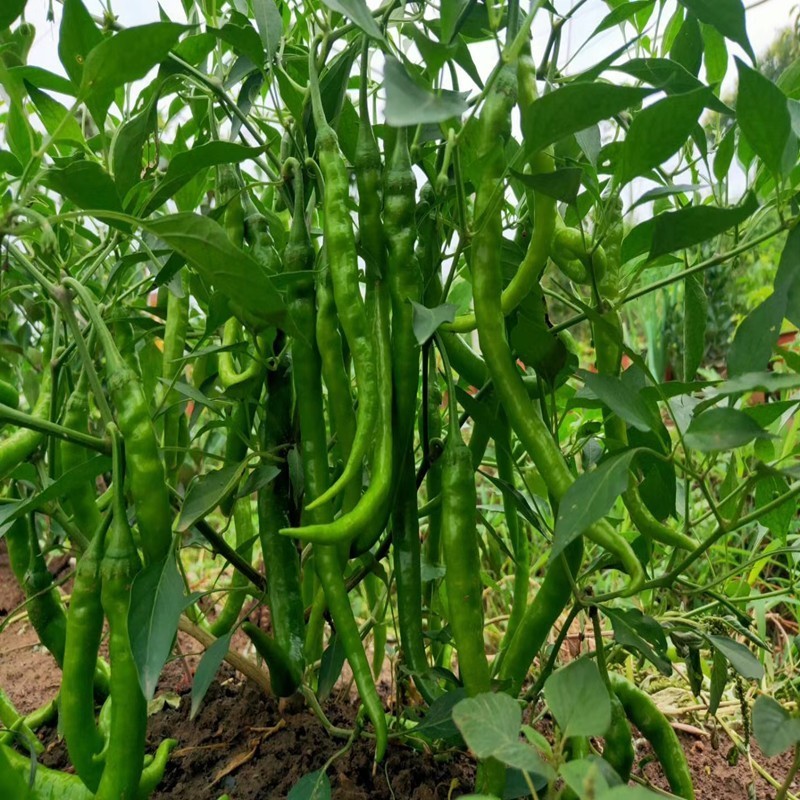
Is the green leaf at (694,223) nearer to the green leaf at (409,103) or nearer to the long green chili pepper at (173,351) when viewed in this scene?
the green leaf at (409,103)

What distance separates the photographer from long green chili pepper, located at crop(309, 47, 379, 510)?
22.6 inches

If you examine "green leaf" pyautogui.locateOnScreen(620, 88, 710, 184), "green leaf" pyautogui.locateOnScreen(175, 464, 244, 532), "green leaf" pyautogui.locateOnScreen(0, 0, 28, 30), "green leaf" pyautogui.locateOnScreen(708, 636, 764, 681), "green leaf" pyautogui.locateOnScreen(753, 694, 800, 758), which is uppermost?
"green leaf" pyautogui.locateOnScreen(0, 0, 28, 30)

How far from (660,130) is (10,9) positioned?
463mm

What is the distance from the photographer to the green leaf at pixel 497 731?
383 mm

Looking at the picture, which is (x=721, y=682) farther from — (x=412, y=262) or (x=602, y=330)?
(x=412, y=262)

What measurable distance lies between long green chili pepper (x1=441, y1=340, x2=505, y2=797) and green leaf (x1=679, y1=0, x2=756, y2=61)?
1.02ft

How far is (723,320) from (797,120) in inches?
145

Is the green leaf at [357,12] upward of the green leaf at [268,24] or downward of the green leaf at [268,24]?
downward

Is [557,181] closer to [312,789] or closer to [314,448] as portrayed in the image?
[314,448]

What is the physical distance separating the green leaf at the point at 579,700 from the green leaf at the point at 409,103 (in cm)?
33

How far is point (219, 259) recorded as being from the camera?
0.47m

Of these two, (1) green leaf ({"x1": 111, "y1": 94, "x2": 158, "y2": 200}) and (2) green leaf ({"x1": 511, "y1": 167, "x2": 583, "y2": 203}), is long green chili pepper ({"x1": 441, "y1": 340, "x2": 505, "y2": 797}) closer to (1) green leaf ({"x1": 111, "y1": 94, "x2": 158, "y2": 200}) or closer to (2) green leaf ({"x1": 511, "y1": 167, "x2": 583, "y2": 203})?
(2) green leaf ({"x1": 511, "y1": 167, "x2": 583, "y2": 203})

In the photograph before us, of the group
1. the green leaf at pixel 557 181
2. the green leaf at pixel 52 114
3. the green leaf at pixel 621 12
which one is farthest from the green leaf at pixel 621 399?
the green leaf at pixel 52 114

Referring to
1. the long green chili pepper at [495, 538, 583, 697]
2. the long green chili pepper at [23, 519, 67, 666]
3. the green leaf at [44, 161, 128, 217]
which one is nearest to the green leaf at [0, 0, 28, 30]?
the green leaf at [44, 161, 128, 217]
